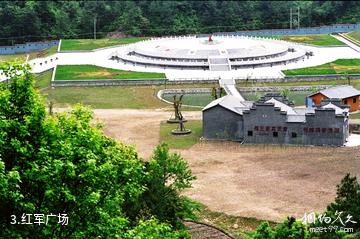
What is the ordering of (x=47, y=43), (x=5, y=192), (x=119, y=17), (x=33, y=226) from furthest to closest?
(x=119, y=17), (x=47, y=43), (x=33, y=226), (x=5, y=192)

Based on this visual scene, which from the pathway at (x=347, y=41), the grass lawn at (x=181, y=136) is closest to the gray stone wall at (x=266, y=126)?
the grass lawn at (x=181, y=136)

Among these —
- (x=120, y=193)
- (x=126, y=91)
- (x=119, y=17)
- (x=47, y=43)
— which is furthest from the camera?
(x=119, y=17)

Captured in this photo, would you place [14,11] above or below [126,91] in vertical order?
above

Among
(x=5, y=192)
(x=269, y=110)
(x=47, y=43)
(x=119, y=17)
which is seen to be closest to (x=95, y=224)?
(x=5, y=192)

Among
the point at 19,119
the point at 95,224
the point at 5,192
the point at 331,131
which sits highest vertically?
the point at 19,119

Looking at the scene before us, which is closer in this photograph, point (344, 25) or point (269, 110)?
point (269, 110)

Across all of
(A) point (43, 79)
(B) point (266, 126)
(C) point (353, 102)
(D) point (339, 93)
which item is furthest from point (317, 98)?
(A) point (43, 79)

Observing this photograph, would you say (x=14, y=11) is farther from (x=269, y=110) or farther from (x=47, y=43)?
(x=269, y=110)

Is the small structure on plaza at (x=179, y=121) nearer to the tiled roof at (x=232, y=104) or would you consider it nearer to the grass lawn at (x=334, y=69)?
the tiled roof at (x=232, y=104)
